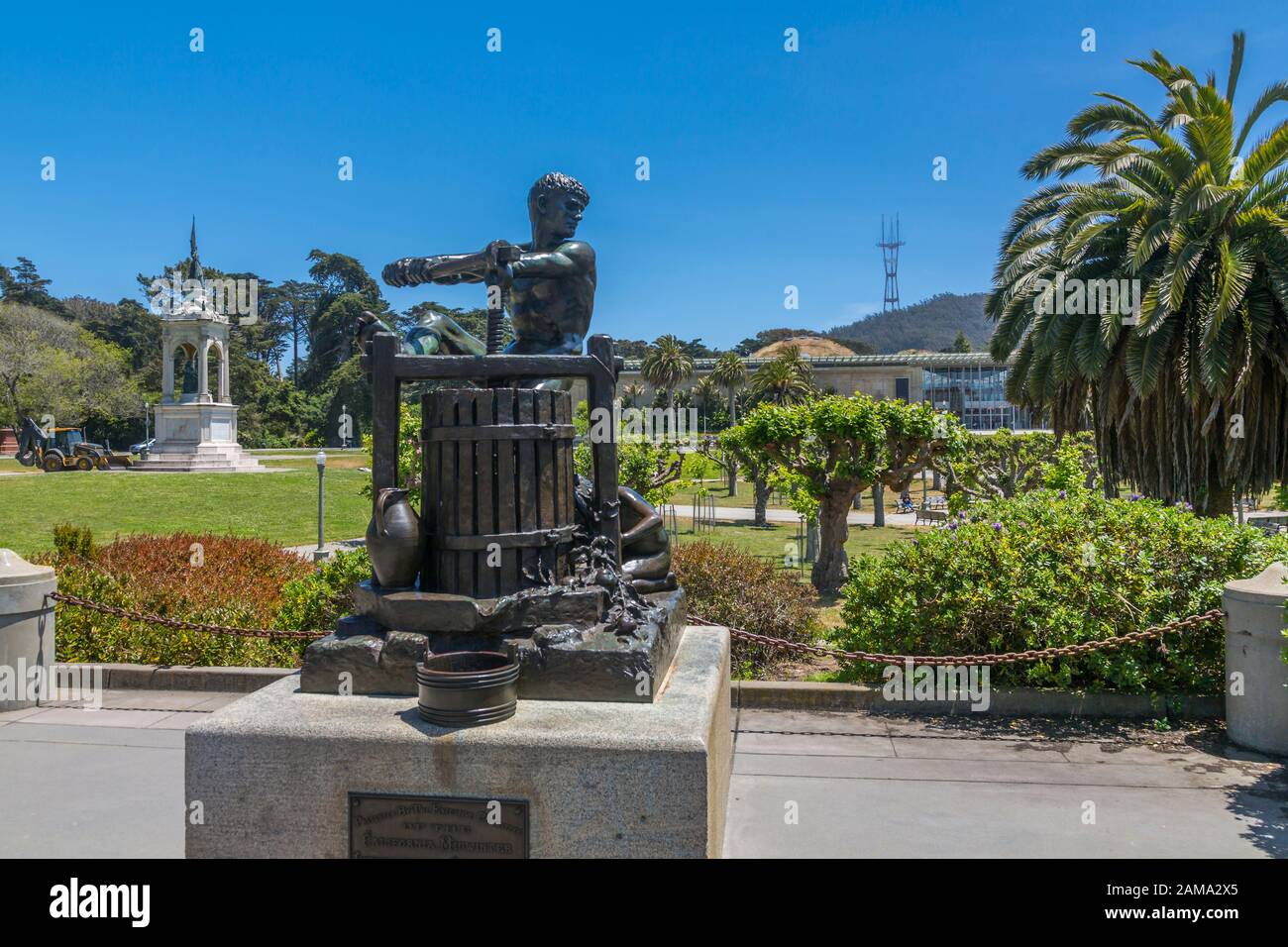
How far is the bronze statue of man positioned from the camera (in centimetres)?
509

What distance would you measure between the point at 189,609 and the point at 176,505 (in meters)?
23.0

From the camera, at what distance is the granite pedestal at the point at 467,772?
141 inches

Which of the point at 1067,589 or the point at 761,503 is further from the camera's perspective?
the point at 761,503

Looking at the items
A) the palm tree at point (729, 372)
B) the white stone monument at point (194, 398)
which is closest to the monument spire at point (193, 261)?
the white stone monument at point (194, 398)

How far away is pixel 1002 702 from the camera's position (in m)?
6.90

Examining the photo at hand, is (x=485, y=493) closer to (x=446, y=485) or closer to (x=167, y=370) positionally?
(x=446, y=485)

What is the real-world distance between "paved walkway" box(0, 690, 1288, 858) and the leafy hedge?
120 centimetres

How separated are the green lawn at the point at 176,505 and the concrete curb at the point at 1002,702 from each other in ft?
54.8

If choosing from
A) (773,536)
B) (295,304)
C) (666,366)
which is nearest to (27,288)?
(295,304)

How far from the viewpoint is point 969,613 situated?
7191 millimetres

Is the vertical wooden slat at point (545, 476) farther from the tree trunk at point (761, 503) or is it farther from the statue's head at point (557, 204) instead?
the tree trunk at point (761, 503)
